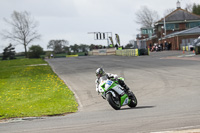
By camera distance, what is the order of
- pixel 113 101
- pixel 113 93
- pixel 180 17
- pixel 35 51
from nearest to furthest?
pixel 113 93 → pixel 113 101 → pixel 180 17 → pixel 35 51

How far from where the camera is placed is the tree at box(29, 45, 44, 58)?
95812 mm

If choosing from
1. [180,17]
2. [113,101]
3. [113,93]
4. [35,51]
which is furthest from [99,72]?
[35,51]

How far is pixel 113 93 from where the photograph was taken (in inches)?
424

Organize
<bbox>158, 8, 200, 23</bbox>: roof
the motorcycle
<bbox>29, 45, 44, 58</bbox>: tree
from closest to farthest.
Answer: the motorcycle, <bbox>158, 8, 200, 23</bbox>: roof, <bbox>29, 45, 44, 58</bbox>: tree

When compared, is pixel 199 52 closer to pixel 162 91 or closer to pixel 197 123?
Result: pixel 162 91

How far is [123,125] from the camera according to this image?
25.6ft

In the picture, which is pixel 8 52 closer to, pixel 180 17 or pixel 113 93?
pixel 180 17

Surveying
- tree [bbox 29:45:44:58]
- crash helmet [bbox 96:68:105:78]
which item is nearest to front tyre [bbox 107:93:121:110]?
crash helmet [bbox 96:68:105:78]

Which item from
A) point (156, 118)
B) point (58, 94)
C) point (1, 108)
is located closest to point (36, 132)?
point (156, 118)

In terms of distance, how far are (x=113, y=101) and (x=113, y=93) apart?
0.28 meters

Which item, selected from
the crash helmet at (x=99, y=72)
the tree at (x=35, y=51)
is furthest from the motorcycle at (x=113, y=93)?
the tree at (x=35, y=51)

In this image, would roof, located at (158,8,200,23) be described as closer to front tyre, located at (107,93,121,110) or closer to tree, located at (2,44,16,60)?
tree, located at (2,44,16,60)

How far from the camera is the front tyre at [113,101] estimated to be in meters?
10.8

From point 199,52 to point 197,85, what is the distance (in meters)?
26.6
